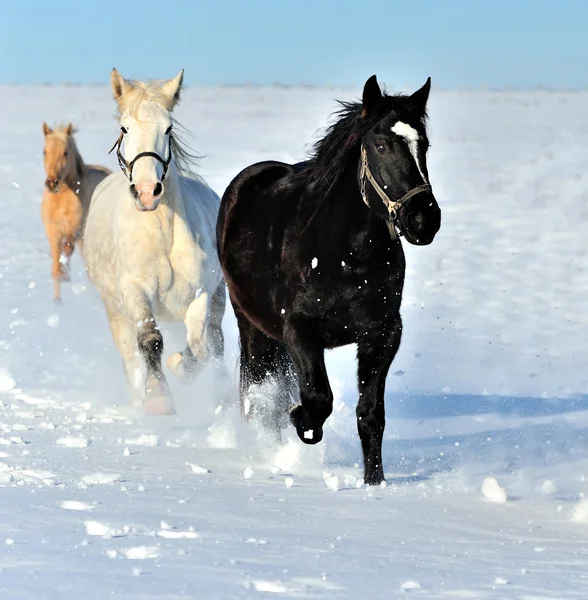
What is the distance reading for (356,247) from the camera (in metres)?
5.41

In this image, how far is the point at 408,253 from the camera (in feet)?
48.0

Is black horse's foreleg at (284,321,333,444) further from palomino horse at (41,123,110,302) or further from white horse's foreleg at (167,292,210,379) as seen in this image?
palomino horse at (41,123,110,302)

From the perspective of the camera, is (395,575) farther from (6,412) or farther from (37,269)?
(37,269)

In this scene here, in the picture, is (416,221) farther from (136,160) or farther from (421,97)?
(136,160)

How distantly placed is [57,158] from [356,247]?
6.97 metres

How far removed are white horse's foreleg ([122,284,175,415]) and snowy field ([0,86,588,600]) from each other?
0.56ft

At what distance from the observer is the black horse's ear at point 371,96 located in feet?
17.0

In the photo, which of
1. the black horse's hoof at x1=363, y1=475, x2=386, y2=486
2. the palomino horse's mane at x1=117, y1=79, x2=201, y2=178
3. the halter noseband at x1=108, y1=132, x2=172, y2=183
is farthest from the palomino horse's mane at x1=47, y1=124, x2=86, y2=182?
the black horse's hoof at x1=363, y1=475, x2=386, y2=486

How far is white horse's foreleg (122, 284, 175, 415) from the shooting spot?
7309 mm

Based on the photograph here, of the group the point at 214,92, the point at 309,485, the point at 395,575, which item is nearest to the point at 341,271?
the point at 309,485

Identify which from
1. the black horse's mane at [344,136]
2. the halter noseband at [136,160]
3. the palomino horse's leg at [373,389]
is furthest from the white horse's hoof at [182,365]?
the palomino horse's leg at [373,389]

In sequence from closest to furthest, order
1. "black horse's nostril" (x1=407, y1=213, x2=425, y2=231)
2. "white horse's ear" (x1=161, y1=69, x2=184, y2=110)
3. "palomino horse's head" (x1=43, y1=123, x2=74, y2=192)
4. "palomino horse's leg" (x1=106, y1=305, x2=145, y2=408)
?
"black horse's nostril" (x1=407, y1=213, x2=425, y2=231), "white horse's ear" (x1=161, y1=69, x2=184, y2=110), "palomino horse's leg" (x1=106, y1=305, x2=145, y2=408), "palomino horse's head" (x1=43, y1=123, x2=74, y2=192)

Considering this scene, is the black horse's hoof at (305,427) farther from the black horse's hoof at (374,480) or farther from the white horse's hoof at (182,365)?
the white horse's hoof at (182,365)

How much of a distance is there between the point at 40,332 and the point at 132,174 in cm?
367
